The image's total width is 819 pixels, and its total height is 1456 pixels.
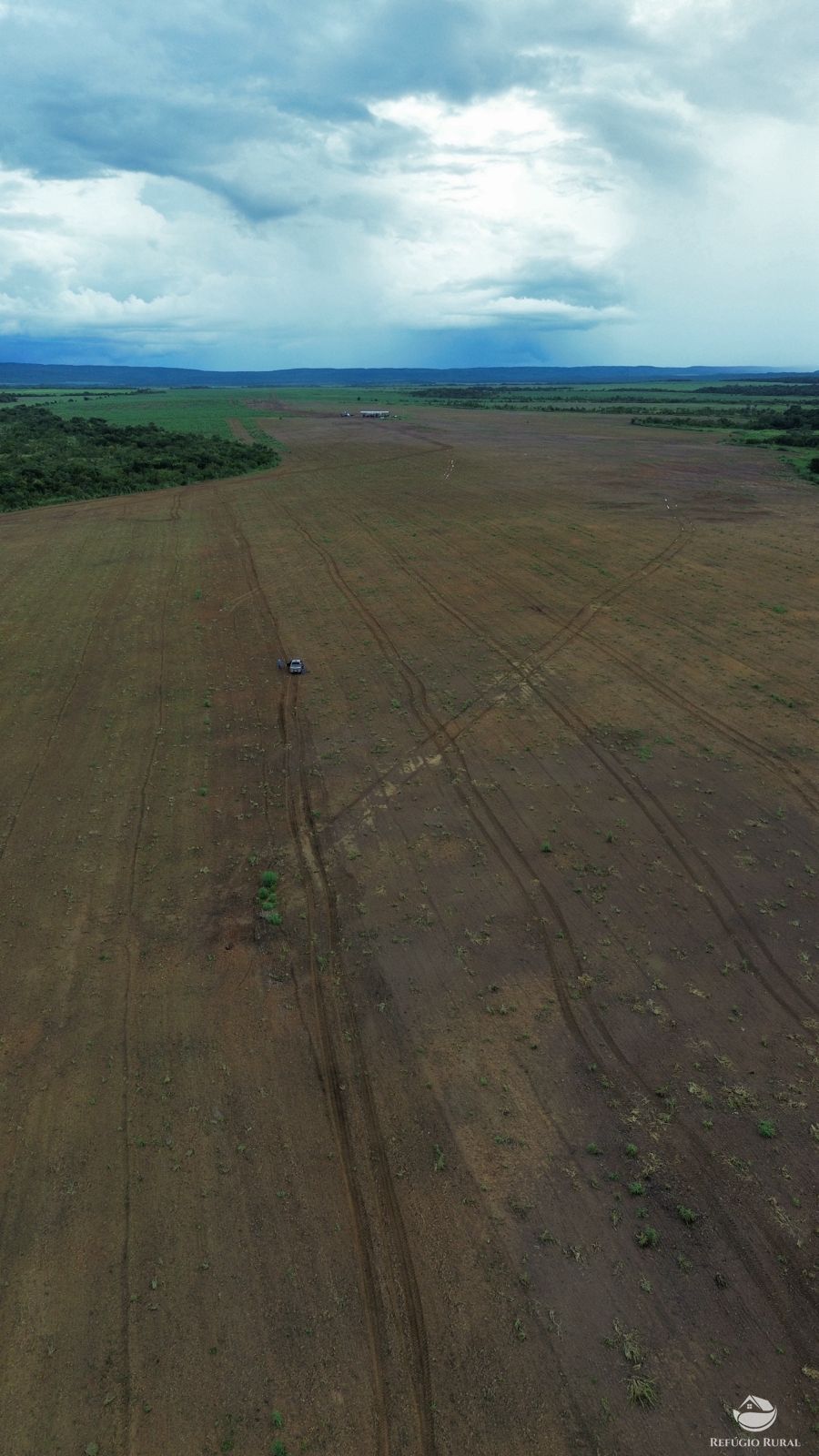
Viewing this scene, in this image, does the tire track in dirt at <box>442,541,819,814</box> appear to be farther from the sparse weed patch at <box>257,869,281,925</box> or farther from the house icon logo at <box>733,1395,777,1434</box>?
the sparse weed patch at <box>257,869,281,925</box>

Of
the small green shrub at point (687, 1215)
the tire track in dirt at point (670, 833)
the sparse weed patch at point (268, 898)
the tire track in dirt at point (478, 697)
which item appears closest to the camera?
the small green shrub at point (687, 1215)

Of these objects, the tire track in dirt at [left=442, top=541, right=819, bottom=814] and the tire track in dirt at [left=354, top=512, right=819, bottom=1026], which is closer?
the tire track in dirt at [left=354, top=512, right=819, bottom=1026]

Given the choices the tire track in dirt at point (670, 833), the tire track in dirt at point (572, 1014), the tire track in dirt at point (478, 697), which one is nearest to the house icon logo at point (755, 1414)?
the tire track in dirt at point (572, 1014)

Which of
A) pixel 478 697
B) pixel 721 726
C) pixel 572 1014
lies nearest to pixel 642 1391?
pixel 572 1014

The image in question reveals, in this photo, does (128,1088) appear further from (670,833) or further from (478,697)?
(478,697)

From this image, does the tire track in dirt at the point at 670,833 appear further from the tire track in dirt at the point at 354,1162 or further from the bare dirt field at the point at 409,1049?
the tire track in dirt at the point at 354,1162

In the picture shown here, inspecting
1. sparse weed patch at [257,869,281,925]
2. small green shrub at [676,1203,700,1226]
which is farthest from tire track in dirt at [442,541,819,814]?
sparse weed patch at [257,869,281,925]
